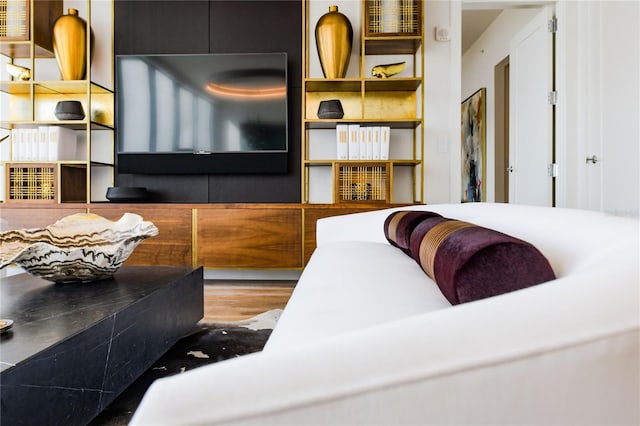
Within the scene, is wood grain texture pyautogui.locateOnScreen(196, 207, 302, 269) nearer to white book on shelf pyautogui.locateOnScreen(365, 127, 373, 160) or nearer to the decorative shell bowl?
white book on shelf pyautogui.locateOnScreen(365, 127, 373, 160)

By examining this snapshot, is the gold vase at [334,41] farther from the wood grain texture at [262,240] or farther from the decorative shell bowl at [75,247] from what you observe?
the decorative shell bowl at [75,247]

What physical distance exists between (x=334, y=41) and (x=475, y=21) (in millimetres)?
2749

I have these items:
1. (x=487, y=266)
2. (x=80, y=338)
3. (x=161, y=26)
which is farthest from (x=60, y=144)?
(x=487, y=266)

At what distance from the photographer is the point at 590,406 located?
42cm

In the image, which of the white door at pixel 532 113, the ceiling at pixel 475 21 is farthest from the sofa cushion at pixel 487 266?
the ceiling at pixel 475 21

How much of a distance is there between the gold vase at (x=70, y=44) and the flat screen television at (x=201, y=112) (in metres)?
0.29

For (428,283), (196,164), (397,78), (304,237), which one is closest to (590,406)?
(428,283)

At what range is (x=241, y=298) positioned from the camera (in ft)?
9.85

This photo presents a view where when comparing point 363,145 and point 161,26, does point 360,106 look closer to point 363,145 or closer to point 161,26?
point 363,145

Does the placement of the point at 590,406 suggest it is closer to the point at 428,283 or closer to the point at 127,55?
the point at 428,283

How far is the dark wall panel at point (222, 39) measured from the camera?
386cm

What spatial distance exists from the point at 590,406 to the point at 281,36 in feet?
12.7

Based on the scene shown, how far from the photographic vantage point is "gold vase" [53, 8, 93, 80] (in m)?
3.64

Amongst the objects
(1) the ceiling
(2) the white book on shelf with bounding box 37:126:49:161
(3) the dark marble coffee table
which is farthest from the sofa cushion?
(1) the ceiling
